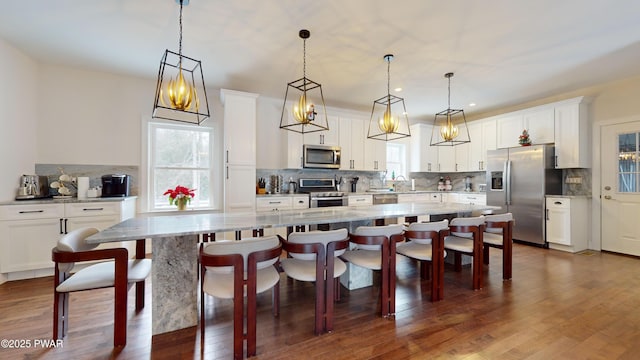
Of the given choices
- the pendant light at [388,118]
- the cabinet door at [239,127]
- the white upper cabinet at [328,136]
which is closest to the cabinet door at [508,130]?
the pendant light at [388,118]

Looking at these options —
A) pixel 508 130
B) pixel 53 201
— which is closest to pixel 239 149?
pixel 53 201

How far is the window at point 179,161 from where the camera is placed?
429 cm

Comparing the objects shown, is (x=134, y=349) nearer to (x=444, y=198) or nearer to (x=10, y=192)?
(x=10, y=192)

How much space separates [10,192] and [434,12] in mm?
5056

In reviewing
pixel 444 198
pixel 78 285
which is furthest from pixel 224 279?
pixel 444 198

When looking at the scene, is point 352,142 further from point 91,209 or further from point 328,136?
point 91,209

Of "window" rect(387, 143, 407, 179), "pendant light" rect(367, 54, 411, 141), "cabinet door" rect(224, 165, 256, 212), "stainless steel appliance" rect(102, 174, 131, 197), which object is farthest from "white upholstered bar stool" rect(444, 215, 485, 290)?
"stainless steel appliance" rect(102, 174, 131, 197)

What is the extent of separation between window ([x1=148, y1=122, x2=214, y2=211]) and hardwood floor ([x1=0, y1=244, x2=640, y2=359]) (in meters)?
1.73

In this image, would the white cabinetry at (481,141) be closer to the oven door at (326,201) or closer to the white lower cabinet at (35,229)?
the oven door at (326,201)

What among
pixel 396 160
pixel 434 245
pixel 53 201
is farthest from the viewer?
A: pixel 396 160

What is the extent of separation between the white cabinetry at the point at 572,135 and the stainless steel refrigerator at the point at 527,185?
158mm

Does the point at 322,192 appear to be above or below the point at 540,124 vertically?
below

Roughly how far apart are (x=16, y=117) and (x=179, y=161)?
6.13ft

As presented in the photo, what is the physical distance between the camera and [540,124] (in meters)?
4.77
